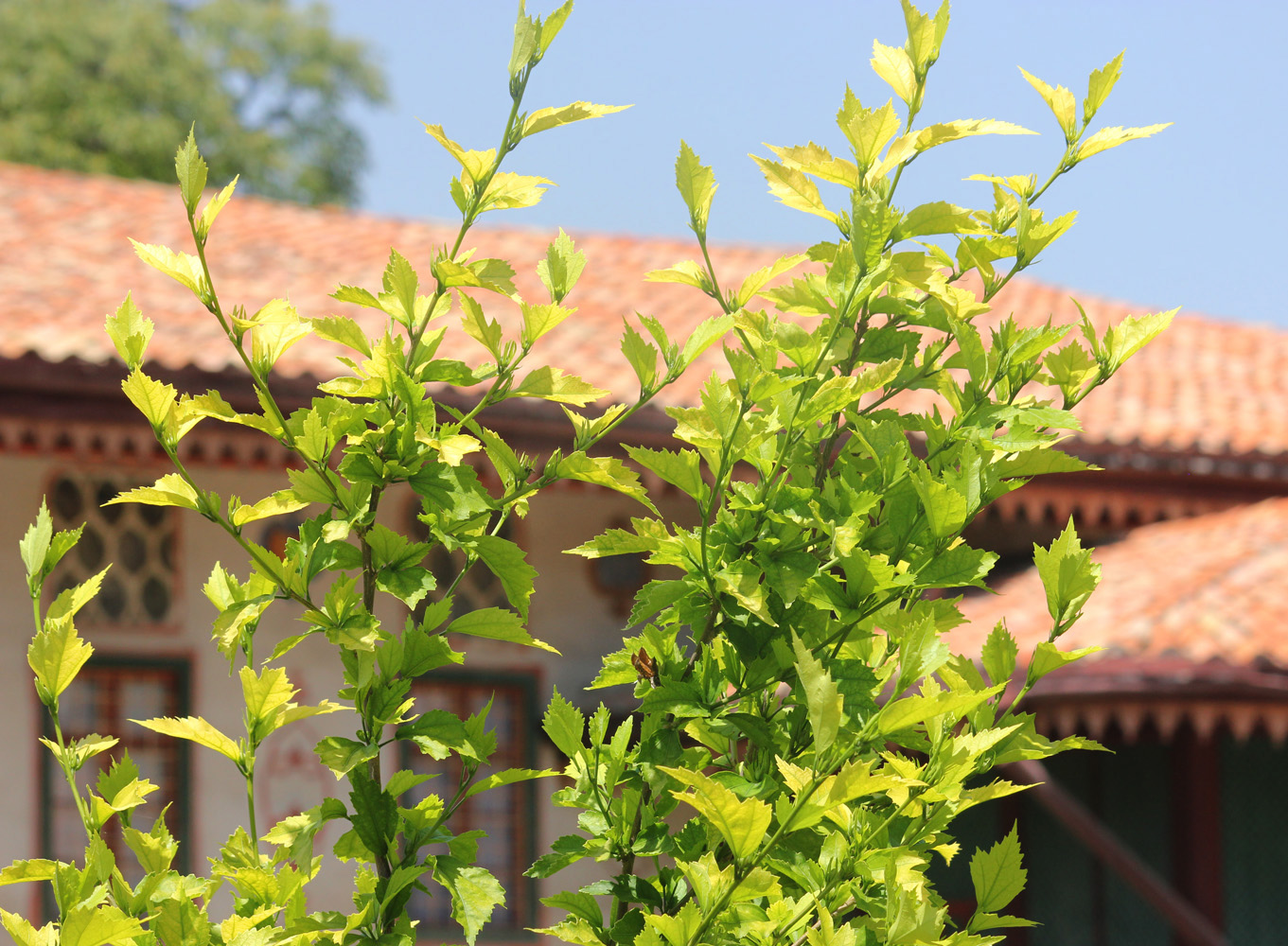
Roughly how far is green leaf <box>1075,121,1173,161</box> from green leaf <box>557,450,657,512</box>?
565 mm

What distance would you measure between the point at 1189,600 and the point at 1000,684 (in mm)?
5570

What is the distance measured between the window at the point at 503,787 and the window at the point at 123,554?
4.01 ft

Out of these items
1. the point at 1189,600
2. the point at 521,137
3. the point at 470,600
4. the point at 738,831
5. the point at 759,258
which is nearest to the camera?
the point at 738,831

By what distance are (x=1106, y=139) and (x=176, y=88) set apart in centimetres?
2320

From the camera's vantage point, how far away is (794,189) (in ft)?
4.84

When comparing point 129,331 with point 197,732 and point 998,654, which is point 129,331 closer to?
point 197,732

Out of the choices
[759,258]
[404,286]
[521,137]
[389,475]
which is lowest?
[389,475]

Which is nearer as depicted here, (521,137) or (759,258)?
(521,137)

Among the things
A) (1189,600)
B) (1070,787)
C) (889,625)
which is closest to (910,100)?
(889,625)

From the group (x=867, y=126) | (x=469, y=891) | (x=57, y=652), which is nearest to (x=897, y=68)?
(x=867, y=126)

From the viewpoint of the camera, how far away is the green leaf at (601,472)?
144 cm

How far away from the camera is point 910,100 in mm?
1479

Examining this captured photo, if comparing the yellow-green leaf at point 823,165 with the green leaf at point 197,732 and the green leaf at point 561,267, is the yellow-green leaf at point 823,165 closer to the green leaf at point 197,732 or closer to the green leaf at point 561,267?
the green leaf at point 561,267

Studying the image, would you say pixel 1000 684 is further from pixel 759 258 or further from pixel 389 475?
pixel 759 258
